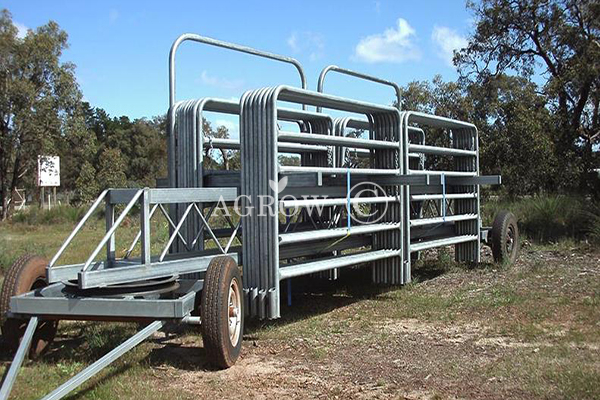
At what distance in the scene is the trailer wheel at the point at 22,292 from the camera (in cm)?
587

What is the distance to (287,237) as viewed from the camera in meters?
6.95

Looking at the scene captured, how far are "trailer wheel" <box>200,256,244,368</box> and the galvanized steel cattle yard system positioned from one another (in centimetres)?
1

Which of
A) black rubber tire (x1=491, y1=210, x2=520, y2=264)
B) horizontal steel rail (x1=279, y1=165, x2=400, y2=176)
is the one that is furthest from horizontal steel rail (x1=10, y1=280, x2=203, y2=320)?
black rubber tire (x1=491, y1=210, x2=520, y2=264)

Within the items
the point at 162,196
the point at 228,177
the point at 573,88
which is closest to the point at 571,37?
the point at 573,88

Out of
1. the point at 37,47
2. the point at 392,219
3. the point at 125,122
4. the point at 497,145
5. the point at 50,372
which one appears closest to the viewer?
the point at 50,372

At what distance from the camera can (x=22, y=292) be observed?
239 inches

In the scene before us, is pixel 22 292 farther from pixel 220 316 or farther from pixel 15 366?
pixel 220 316

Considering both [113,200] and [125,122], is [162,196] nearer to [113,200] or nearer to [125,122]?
[113,200]

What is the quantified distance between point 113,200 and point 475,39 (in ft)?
59.1

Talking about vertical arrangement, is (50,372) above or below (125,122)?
below

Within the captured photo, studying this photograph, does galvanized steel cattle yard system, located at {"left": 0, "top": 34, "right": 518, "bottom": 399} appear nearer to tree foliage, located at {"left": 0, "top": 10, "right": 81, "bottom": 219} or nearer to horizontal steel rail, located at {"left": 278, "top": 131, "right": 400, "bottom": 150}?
horizontal steel rail, located at {"left": 278, "top": 131, "right": 400, "bottom": 150}

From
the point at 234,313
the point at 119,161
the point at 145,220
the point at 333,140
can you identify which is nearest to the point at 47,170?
the point at 119,161

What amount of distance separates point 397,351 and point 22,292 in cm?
345

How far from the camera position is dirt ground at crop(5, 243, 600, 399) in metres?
5.13
